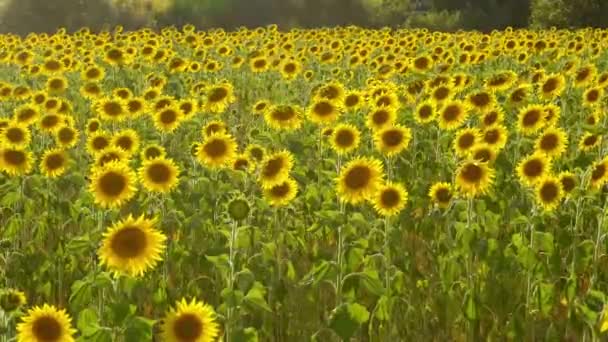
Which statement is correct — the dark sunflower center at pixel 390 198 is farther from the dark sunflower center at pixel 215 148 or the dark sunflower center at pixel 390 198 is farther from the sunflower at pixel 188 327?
the sunflower at pixel 188 327

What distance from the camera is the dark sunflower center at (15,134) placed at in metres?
6.34

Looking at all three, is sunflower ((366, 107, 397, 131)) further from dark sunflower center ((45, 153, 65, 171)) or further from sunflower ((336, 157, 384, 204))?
dark sunflower center ((45, 153, 65, 171))

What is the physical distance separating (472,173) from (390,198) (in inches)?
22.5

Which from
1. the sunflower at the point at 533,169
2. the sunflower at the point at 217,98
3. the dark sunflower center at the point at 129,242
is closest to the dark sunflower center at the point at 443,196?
the sunflower at the point at 533,169

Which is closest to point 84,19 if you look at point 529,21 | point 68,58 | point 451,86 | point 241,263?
point 529,21

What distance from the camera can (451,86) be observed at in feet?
24.6

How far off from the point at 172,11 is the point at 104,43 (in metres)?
15.6

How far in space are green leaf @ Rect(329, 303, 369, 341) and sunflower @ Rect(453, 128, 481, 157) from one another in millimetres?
2045

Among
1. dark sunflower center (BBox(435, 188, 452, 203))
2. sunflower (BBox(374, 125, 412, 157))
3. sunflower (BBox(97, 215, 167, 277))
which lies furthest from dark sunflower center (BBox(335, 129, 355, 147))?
sunflower (BBox(97, 215, 167, 277))

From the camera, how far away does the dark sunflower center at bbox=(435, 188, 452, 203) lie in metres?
5.16

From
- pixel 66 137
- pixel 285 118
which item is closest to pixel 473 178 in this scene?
pixel 285 118

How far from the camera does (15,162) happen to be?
569 cm

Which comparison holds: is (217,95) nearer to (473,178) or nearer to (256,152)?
(256,152)

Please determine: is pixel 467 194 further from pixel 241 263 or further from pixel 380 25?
pixel 380 25
